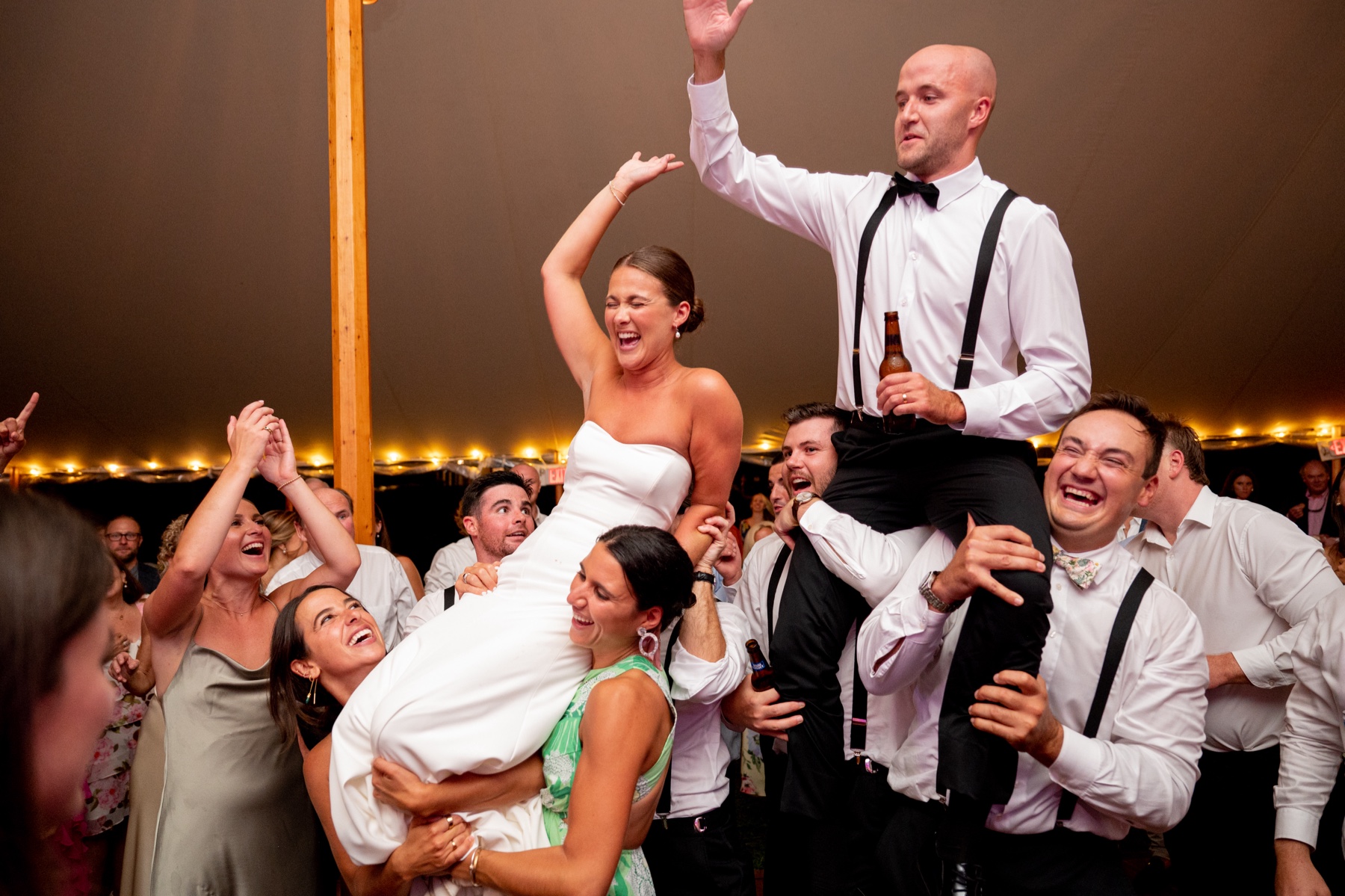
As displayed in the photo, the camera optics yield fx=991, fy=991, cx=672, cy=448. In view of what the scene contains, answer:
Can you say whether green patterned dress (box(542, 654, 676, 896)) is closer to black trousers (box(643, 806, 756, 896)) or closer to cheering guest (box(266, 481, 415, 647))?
black trousers (box(643, 806, 756, 896))

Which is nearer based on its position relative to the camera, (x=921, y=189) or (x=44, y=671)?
(x=44, y=671)

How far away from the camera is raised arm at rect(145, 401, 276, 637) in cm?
242

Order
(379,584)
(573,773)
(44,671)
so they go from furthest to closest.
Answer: (379,584), (573,773), (44,671)

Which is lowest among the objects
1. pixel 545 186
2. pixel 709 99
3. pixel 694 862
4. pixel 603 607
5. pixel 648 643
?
pixel 694 862

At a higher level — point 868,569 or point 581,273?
point 581,273

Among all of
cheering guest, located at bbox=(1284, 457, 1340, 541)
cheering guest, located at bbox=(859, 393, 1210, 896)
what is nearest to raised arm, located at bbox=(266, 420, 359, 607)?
cheering guest, located at bbox=(859, 393, 1210, 896)

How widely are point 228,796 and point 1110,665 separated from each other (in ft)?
7.11

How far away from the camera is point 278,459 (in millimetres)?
2922

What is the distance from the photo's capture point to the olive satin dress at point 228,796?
2.48m

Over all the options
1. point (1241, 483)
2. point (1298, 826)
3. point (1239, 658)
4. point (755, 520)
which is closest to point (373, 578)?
point (1239, 658)

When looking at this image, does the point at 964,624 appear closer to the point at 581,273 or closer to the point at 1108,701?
the point at 1108,701

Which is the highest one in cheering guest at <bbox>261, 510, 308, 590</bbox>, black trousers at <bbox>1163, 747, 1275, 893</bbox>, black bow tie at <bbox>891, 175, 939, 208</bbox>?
black bow tie at <bbox>891, 175, 939, 208</bbox>

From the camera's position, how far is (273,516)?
438cm

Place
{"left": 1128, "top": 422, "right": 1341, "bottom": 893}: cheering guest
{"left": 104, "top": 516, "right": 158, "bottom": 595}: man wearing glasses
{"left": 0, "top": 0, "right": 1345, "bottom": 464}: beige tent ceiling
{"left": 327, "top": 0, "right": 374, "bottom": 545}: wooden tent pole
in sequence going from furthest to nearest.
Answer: {"left": 0, "top": 0, "right": 1345, "bottom": 464}: beige tent ceiling
{"left": 104, "top": 516, "right": 158, "bottom": 595}: man wearing glasses
{"left": 327, "top": 0, "right": 374, "bottom": 545}: wooden tent pole
{"left": 1128, "top": 422, "right": 1341, "bottom": 893}: cheering guest
